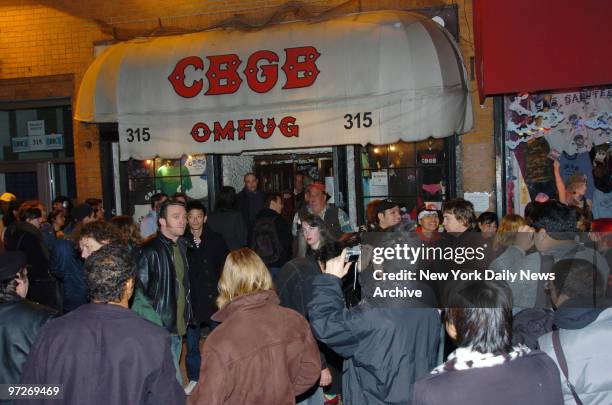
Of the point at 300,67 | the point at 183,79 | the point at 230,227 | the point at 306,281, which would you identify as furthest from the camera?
the point at 183,79

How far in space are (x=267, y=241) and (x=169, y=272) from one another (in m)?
1.94

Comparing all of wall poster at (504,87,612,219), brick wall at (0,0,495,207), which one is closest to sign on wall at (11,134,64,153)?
brick wall at (0,0,495,207)

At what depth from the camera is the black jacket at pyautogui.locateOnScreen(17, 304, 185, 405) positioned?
305cm

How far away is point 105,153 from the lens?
1107 cm

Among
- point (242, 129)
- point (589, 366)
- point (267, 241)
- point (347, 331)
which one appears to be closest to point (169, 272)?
point (267, 241)

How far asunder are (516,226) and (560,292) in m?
2.16

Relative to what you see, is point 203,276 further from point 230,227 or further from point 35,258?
point 35,258

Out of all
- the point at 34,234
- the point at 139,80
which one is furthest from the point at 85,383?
the point at 139,80

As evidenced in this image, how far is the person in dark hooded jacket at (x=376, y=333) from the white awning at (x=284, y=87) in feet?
16.0

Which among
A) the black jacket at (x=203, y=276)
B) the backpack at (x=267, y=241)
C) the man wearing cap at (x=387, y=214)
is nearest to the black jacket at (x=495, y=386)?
the man wearing cap at (x=387, y=214)

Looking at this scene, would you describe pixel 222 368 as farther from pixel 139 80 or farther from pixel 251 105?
pixel 139 80

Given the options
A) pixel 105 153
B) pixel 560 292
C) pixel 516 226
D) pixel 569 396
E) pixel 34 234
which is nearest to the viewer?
pixel 569 396

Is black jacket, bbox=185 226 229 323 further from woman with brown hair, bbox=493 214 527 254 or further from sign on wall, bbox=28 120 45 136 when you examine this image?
sign on wall, bbox=28 120 45 136

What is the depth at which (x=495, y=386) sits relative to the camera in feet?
8.29
